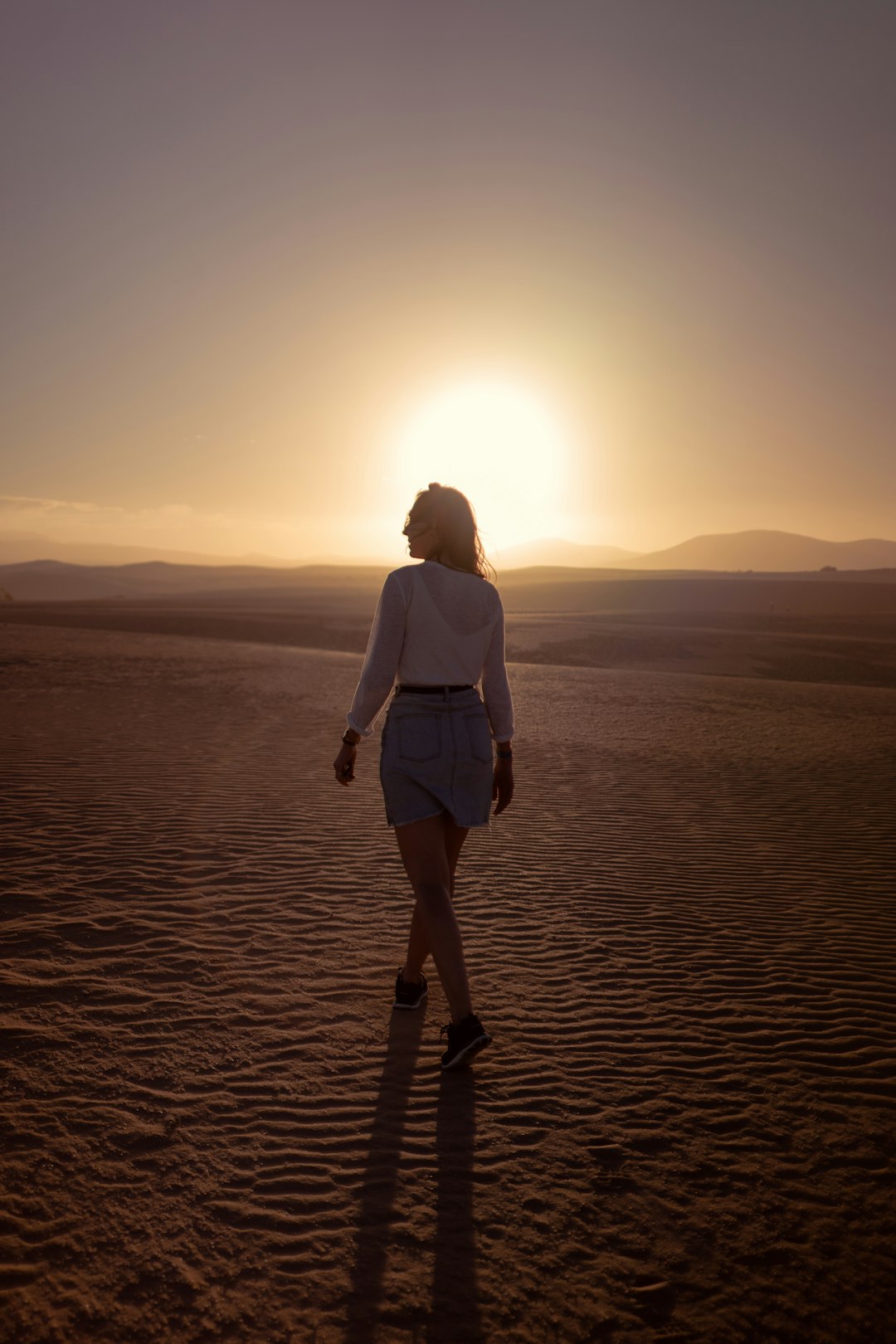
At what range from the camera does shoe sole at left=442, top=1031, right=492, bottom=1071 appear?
3.59 meters

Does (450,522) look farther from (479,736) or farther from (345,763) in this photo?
(345,763)

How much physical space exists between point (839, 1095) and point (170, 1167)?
275 cm

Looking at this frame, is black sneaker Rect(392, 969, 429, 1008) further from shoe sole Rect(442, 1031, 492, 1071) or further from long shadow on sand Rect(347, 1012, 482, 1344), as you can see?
shoe sole Rect(442, 1031, 492, 1071)

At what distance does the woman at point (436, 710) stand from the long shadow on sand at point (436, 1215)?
0.24m

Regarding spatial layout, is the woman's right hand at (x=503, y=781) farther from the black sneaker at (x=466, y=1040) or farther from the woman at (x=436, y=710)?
the black sneaker at (x=466, y=1040)

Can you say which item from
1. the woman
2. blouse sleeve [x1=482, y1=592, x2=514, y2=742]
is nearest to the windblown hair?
the woman

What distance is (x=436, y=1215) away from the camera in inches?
113

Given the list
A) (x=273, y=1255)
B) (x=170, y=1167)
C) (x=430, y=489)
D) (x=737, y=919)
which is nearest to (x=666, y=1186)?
(x=273, y=1255)

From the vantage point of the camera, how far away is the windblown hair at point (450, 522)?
11.7 feet

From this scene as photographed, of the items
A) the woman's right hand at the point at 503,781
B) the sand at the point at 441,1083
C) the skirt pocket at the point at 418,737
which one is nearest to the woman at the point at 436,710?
the skirt pocket at the point at 418,737

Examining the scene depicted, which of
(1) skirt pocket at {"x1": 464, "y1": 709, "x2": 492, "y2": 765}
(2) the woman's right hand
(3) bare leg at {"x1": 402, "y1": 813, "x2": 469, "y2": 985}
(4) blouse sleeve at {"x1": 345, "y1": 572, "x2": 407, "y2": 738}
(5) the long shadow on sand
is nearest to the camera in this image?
(5) the long shadow on sand

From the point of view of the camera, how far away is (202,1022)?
13.5 feet

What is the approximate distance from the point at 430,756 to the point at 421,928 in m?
0.98

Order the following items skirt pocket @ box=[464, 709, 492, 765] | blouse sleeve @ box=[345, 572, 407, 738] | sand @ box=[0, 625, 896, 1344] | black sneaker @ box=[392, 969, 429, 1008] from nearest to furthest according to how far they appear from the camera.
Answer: sand @ box=[0, 625, 896, 1344], blouse sleeve @ box=[345, 572, 407, 738], skirt pocket @ box=[464, 709, 492, 765], black sneaker @ box=[392, 969, 429, 1008]
